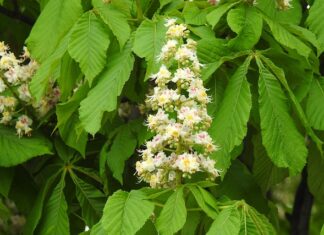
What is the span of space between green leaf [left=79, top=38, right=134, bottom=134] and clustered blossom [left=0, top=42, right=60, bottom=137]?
69cm

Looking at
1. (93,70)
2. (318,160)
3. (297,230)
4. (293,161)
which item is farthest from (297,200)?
(93,70)

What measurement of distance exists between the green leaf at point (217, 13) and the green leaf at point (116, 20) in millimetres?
268

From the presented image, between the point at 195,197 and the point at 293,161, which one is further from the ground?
the point at 195,197

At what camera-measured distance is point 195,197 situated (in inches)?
73.6

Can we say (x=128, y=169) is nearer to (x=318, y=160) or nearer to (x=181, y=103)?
(x=318, y=160)

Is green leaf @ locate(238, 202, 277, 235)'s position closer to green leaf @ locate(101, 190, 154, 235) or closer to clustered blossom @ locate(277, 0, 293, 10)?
green leaf @ locate(101, 190, 154, 235)

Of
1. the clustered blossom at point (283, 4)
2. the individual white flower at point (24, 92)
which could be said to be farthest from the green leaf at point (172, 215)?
the individual white flower at point (24, 92)

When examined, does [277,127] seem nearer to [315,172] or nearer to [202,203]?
[202,203]

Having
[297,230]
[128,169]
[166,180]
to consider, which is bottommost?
[297,230]

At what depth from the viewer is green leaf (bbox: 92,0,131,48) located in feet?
7.66

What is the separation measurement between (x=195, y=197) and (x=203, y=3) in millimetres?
908

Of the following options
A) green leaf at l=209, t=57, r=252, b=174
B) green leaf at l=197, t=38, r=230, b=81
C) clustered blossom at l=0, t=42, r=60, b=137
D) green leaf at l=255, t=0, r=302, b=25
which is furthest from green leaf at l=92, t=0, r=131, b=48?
clustered blossom at l=0, t=42, r=60, b=137

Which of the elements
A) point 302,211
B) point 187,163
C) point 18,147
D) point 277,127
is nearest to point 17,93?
point 18,147

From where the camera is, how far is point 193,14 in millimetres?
2482
